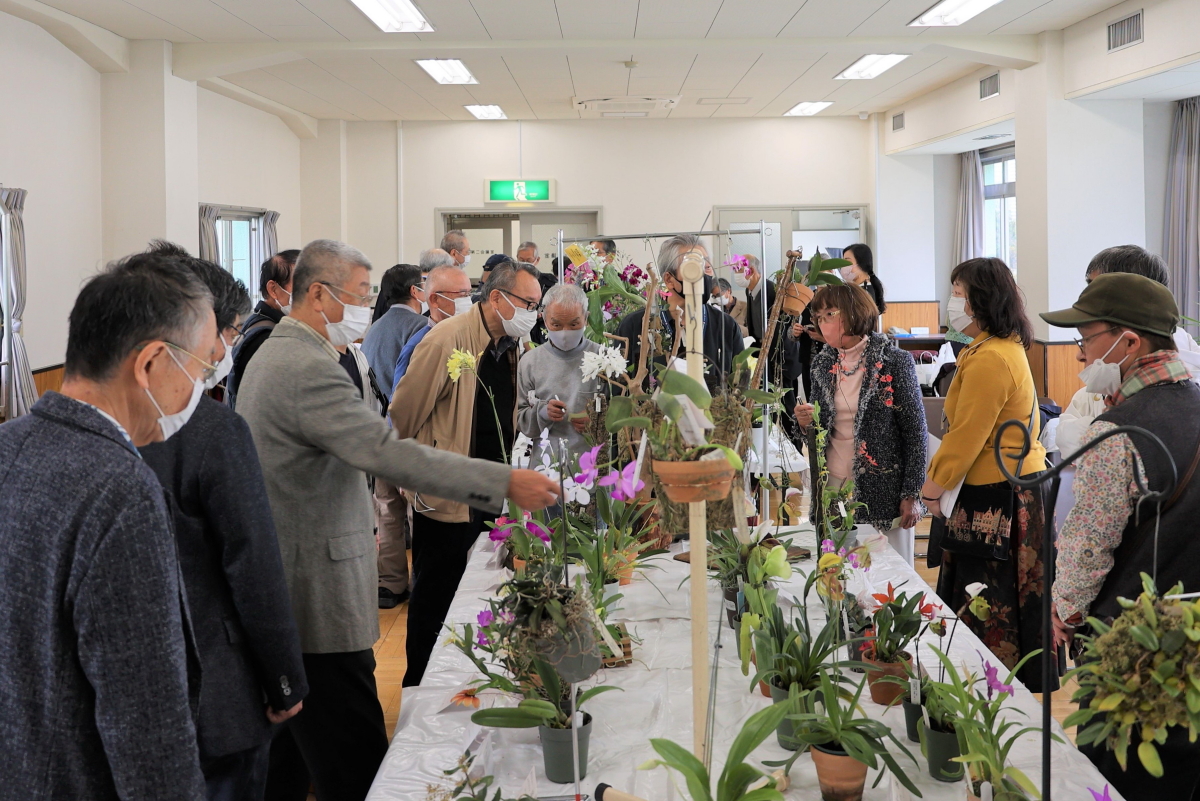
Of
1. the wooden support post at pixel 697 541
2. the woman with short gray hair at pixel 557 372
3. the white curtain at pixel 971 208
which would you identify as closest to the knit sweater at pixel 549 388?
the woman with short gray hair at pixel 557 372

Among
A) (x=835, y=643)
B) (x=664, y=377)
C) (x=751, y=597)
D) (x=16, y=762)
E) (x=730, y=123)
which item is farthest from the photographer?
(x=730, y=123)

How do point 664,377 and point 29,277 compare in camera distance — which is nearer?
point 664,377

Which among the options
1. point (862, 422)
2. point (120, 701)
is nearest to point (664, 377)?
point (120, 701)

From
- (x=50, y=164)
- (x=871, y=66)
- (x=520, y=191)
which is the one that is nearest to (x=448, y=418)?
(x=50, y=164)

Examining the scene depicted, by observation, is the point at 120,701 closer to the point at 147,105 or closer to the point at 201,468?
the point at 201,468

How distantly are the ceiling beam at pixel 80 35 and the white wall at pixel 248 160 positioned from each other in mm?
1289

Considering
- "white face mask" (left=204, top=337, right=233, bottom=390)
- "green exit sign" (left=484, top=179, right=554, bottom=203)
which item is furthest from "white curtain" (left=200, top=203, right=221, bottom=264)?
"white face mask" (left=204, top=337, right=233, bottom=390)

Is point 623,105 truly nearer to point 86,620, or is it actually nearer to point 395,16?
point 395,16

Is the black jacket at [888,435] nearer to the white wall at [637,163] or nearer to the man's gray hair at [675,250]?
the man's gray hair at [675,250]

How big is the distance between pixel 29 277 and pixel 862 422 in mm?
5365

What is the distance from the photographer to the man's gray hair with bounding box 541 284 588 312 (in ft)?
11.6

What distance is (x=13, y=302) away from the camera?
5.60 meters

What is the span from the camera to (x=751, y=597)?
201 centimetres

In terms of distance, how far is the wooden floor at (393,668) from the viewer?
3.38 metres
